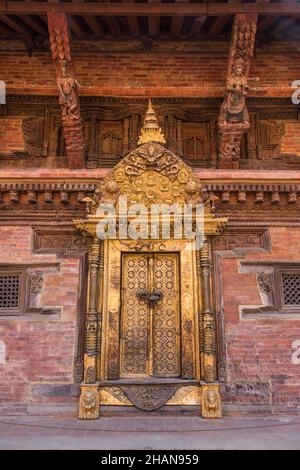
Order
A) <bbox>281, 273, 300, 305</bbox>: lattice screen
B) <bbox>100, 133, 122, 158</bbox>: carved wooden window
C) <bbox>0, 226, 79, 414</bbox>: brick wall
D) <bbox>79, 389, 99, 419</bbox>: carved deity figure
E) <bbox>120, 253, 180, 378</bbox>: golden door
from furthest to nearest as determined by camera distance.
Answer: <bbox>100, 133, 122, 158</bbox>: carved wooden window
<bbox>281, 273, 300, 305</bbox>: lattice screen
<bbox>120, 253, 180, 378</bbox>: golden door
<bbox>0, 226, 79, 414</bbox>: brick wall
<bbox>79, 389, 99, 419</bbox>: carved deity figure

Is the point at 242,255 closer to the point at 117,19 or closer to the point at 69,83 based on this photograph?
the point at 69,83

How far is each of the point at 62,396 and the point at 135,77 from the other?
17.3ft

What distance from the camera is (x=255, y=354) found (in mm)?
5508

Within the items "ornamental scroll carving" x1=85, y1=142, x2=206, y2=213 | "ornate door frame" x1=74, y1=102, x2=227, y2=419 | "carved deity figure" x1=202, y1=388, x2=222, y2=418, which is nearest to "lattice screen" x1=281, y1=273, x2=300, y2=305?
"ornate door frame" x1=74, y1=102, x2=227, y2=419

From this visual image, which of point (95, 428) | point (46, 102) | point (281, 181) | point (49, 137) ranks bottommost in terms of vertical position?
point (95, 428)

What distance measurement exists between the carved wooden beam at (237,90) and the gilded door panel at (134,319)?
7.47ft

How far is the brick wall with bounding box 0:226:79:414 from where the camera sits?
17.6 ft

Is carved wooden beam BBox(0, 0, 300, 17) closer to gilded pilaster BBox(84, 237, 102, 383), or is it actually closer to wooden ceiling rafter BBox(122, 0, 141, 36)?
wooden ceiling rafter BBox(122, 0, 141, 36)

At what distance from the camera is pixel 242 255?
5836 millimetres

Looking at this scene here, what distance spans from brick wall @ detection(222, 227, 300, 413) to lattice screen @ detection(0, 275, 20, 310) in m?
3.10

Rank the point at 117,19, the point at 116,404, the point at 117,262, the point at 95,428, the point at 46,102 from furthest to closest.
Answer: the point at 46,102 → the point at 117,19 → the point at 117,262 → the point at 116,404 → the point at 95,428

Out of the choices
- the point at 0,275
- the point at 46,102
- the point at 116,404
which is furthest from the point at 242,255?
the point at 46,102

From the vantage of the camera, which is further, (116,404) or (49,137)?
(49,137)

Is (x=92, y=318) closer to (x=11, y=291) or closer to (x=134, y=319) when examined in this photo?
(x=134, y=319)
